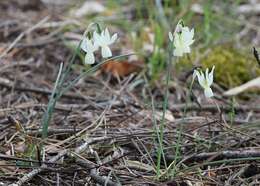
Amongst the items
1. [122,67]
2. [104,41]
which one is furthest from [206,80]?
[122,67]

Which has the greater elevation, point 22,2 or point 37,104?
point 22,2

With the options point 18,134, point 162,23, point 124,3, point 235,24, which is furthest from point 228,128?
point 124,3

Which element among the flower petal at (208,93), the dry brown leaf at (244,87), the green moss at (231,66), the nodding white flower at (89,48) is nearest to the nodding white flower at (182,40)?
the flower petal at (208,93)

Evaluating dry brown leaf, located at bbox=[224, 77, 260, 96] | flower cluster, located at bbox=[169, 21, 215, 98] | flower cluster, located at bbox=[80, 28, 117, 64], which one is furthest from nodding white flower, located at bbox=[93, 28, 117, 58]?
dry brown leaf, located at bbox=[224, 77, 260, 96]

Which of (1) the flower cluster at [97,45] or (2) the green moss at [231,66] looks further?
(2) the green moss at [231,66]

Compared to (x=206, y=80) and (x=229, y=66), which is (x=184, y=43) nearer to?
(x=206, y=80)

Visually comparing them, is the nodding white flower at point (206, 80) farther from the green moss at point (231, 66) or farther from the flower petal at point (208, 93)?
the green moss at point (231, 66)

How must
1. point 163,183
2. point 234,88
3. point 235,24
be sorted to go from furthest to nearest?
point 235,24 → point 234,88 → point 163,183

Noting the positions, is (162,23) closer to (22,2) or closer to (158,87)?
(158,87)

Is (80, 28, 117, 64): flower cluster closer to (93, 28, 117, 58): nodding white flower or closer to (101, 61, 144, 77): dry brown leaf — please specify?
(93, 28, 117, 58): nodding white flower
